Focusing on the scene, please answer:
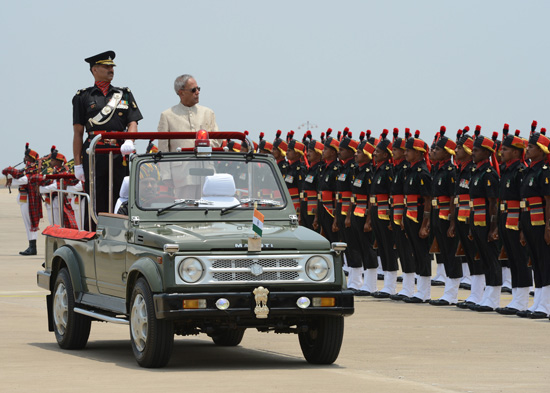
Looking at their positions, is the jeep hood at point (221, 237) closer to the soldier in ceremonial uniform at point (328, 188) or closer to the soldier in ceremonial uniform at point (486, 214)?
the soldier in ceremonial uniform at point (486, 214)

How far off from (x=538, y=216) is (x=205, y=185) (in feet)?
18.2

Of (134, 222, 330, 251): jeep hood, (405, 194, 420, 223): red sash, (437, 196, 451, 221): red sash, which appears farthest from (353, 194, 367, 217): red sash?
(134, 222, 330, 251): jeep hood

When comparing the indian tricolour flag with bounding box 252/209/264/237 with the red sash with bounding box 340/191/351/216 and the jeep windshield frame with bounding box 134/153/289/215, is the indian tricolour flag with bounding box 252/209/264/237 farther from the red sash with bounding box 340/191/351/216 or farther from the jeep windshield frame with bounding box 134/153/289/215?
the red sash with bounding box 340/191/351/216

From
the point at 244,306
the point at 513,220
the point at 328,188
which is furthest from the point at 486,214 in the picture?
the point at 244,306

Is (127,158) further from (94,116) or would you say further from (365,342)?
(365,342)

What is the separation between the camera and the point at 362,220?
67.8ft

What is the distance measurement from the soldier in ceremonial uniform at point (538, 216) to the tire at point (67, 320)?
5961 mm

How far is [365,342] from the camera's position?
44.4 ft

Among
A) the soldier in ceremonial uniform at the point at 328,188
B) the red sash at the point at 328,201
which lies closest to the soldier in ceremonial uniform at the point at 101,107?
the soldier in ceremonial uniform at the point at 328,188

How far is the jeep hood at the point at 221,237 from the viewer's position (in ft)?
36.1

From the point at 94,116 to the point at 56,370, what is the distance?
4120 millimetres

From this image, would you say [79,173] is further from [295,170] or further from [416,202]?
[295,170]

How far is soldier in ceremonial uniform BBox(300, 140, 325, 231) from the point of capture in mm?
22594

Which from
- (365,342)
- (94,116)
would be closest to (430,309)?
(365,342)
